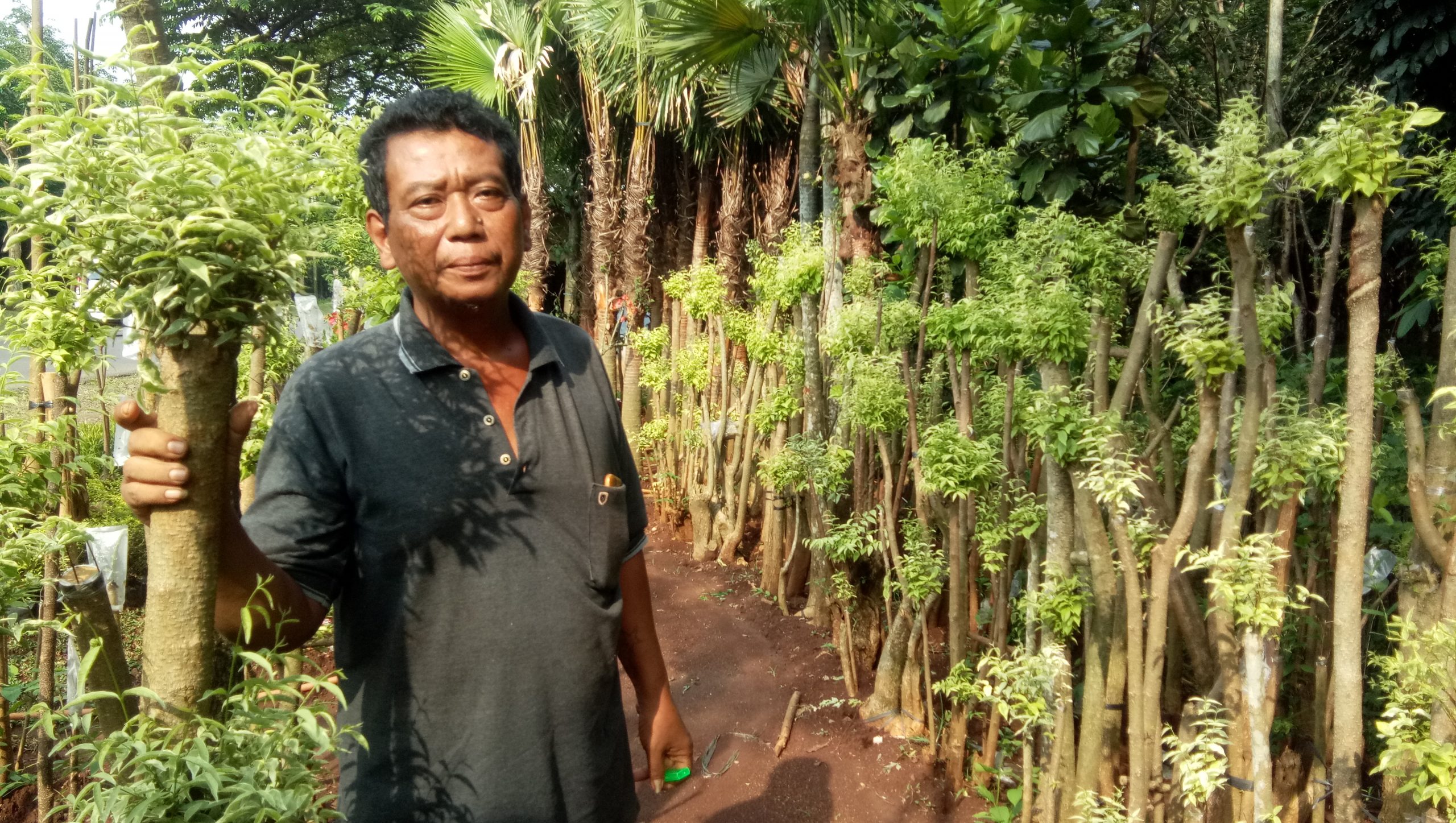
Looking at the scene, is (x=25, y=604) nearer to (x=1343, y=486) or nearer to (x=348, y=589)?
Result: (x=348, y=589)

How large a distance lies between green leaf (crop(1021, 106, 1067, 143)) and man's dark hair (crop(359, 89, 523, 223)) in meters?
1.77

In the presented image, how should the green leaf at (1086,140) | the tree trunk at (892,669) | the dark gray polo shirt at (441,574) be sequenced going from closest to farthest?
the dark gray polo shirt at (441,574) < the green leaf at (1086,140) < the tree trunk at (892,669)

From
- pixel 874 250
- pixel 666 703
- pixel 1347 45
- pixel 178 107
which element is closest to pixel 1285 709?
pixel 666 703

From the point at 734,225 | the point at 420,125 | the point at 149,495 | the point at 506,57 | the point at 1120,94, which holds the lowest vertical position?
the point at 149,495

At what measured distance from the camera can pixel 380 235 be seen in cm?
167

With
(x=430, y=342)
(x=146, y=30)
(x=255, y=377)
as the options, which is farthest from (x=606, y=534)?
(x=255, y=377)

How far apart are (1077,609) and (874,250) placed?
252cm

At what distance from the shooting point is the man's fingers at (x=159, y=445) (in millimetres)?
951

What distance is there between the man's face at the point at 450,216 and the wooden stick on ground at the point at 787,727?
339cm

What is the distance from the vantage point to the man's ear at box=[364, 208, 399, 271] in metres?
1.65

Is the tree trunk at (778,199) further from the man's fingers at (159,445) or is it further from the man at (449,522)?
the man's fingers at (159,445)

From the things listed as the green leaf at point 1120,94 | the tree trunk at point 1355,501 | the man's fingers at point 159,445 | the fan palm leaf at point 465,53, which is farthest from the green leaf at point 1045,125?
the fan palm leaf at point 465,53

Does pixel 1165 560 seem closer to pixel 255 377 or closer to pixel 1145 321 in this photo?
pixel 1145 321

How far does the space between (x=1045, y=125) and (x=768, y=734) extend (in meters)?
3.23
